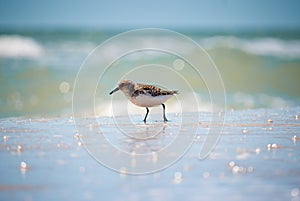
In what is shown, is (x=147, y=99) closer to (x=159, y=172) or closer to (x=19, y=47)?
(x=159, y=172)

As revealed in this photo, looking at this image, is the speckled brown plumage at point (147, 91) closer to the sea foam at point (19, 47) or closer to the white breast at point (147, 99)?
the white breast at point (147, 99)

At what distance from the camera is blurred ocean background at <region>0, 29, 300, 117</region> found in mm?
13188

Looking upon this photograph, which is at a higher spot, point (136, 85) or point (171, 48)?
point (171, 48)

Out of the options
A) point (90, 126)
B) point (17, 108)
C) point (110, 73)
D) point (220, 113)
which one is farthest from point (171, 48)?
point (90, 126)

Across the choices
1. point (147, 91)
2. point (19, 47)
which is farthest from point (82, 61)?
point (147, 91)

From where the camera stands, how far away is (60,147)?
6074mm

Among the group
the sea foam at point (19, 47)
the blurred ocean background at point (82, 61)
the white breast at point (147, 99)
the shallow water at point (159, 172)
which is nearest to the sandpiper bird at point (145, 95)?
the white breast at point (147, 99)

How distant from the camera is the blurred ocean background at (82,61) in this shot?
1319cm

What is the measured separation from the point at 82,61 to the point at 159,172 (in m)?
12.8

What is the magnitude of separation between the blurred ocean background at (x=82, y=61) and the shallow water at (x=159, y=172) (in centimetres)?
523

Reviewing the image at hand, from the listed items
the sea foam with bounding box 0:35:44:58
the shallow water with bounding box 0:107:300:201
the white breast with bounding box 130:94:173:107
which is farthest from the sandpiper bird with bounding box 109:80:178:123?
the sea foam with bounding box 0:35:44:58

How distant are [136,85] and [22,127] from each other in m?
2.08

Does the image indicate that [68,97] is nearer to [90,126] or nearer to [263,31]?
[90,126]

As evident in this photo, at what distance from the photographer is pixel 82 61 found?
17.3 m
